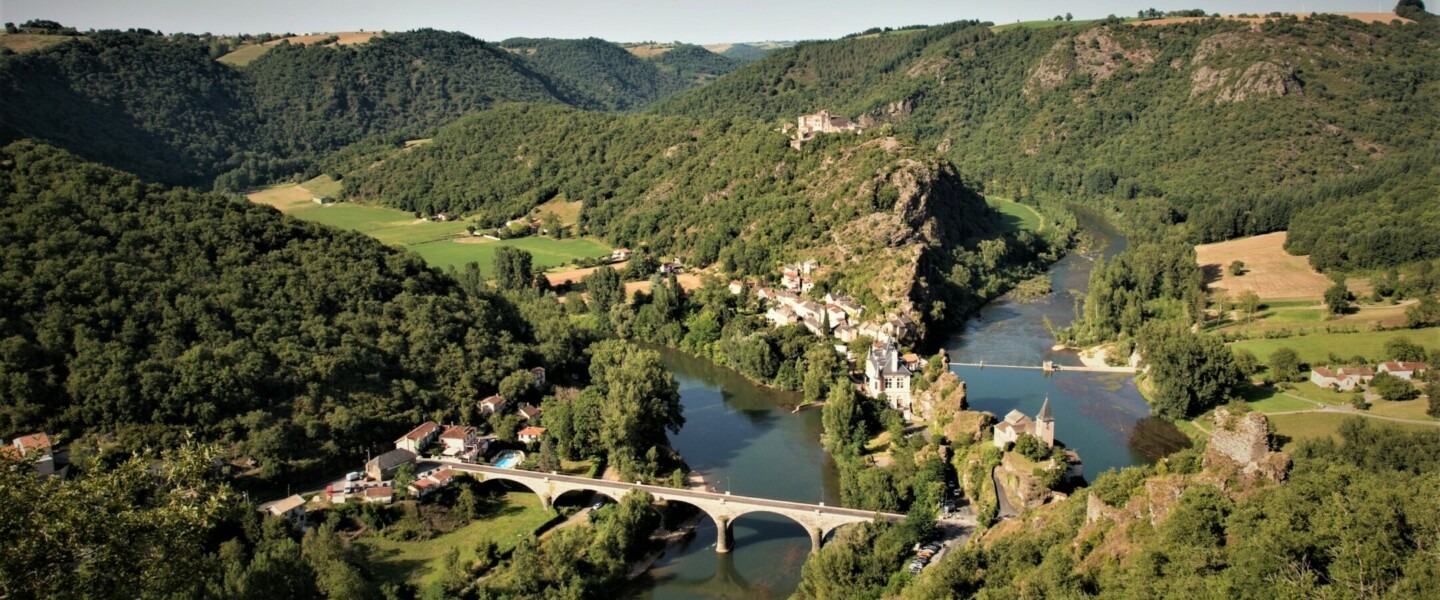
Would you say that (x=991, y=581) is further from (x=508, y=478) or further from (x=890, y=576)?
(x=508, y=478)

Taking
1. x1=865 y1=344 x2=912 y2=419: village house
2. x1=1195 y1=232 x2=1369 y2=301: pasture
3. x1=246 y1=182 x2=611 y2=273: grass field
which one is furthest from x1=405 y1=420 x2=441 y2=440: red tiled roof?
x1=1195 y1=232 x2=1369 y2=301: pasture

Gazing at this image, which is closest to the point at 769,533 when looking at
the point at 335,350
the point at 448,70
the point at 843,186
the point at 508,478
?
the point at 508,478

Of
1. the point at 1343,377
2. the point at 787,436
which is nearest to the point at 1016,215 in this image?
the point at 1343,377

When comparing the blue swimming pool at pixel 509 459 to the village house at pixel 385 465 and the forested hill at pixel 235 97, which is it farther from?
the forested hill at pixel 235 97

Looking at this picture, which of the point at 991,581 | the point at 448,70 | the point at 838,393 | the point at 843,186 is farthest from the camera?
the point at 448,70

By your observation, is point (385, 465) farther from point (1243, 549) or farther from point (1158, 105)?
point (1158, 105)

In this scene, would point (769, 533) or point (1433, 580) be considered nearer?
point (1433, 580)
